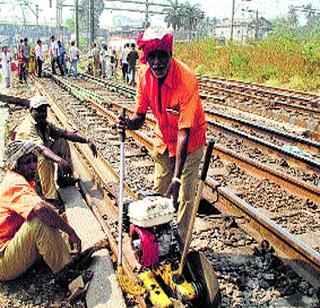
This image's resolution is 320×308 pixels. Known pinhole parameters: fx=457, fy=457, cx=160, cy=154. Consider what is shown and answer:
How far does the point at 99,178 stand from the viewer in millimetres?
6844

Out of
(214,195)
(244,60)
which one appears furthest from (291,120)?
A: (244,60)

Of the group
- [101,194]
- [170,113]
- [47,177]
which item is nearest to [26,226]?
[170,113]

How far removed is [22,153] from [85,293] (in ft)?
4.34

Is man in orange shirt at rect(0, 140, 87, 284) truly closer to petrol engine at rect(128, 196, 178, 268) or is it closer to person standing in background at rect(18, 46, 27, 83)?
petrol engine at rect(128, 196, 178, 268)

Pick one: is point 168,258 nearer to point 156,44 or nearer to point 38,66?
point 156,44

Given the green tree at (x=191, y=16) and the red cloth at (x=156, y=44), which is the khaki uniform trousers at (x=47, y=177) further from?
the green tree at (x=191, y=16)

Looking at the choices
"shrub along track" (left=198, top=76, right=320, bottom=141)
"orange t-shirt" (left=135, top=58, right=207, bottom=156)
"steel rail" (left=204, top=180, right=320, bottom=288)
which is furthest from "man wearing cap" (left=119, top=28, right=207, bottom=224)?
"shrub along track" (left=198, top=76, right=320, bottom=141)

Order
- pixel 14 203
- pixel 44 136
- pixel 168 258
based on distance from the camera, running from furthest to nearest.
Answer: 1. pixel 44 136
2. pixel 14 203
3. pixel 168 258

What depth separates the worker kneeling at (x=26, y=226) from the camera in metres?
3.76

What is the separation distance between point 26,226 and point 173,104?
1575 mm

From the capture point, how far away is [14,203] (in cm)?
379

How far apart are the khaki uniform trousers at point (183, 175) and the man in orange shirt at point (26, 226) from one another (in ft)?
3.09

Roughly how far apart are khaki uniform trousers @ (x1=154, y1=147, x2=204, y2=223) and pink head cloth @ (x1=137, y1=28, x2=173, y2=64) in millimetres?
1026

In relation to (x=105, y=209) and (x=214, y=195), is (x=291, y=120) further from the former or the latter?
(x=105, y=209)
